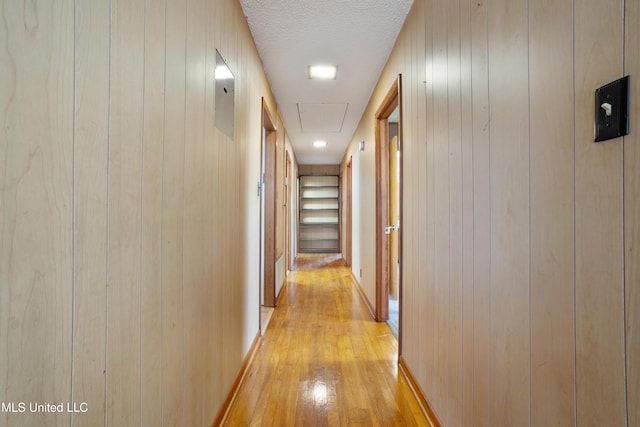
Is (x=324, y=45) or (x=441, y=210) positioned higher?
(x=324, y=45)

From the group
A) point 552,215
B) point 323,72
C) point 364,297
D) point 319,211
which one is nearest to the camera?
point 552,215

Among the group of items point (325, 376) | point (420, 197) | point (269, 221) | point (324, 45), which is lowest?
point (325, 376)

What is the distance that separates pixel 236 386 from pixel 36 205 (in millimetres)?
1649

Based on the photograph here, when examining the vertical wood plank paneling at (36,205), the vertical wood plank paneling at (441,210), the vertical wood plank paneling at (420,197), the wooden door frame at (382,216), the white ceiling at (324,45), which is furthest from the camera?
the wooden door frame at (382,216)

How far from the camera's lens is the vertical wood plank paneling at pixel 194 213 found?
1.15 m

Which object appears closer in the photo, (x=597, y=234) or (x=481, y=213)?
(x=597, y=234)

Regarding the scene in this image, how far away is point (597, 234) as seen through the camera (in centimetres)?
65

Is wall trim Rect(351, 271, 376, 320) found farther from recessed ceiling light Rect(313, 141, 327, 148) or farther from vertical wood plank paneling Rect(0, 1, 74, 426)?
vertical wood plank paneling Rect(0, 1, 74, 426)

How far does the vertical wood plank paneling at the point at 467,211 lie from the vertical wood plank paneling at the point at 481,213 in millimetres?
26

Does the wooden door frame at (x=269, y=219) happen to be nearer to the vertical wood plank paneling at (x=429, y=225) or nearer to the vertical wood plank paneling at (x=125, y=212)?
the vertical wood plank paneling at (x=429, y=225)

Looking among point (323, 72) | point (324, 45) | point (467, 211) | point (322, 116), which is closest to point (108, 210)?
point (467, 211)

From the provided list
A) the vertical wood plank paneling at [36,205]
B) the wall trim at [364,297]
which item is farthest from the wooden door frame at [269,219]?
the vertical wood plank paneling at [36,205]

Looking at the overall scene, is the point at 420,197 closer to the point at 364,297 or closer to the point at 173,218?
the point at 173,218

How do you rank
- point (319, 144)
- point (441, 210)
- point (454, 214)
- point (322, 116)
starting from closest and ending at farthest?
point (454, 214)
point (441, 210)
point (322, 116)
point (319, 144)
